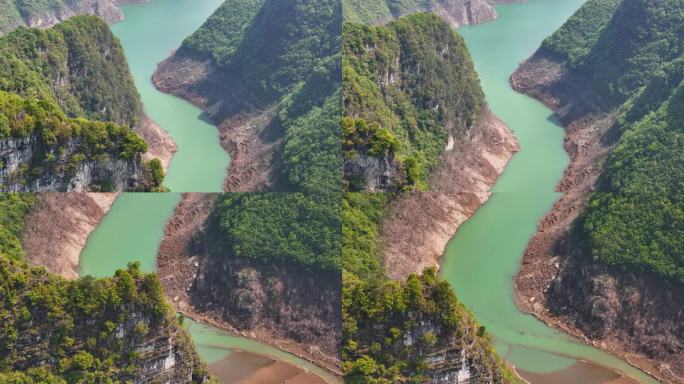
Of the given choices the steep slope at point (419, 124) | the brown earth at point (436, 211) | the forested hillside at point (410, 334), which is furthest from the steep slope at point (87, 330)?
the steep slope at point (419, 124)

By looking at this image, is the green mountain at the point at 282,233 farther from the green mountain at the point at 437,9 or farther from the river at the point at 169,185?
the green mountain at the point at 437,9

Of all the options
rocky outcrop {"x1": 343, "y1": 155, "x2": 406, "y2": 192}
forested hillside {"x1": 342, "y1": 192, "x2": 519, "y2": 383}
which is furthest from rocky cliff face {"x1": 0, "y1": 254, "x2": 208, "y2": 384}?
rocky outcrop {"x1": 343, "y1": 155, "x2": 406, "y2": 192}

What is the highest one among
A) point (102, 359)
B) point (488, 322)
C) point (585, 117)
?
point (102, 359)

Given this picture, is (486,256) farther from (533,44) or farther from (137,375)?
(533,44)

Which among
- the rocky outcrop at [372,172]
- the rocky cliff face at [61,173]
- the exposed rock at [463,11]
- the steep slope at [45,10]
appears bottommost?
the exposed rock at [463,11]

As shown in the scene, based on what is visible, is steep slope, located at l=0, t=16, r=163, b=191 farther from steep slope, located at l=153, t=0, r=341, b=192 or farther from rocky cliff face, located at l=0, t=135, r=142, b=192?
steep slope, located at l=153, t=0, r=341, b=192

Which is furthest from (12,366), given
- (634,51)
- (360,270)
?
(634,51)
